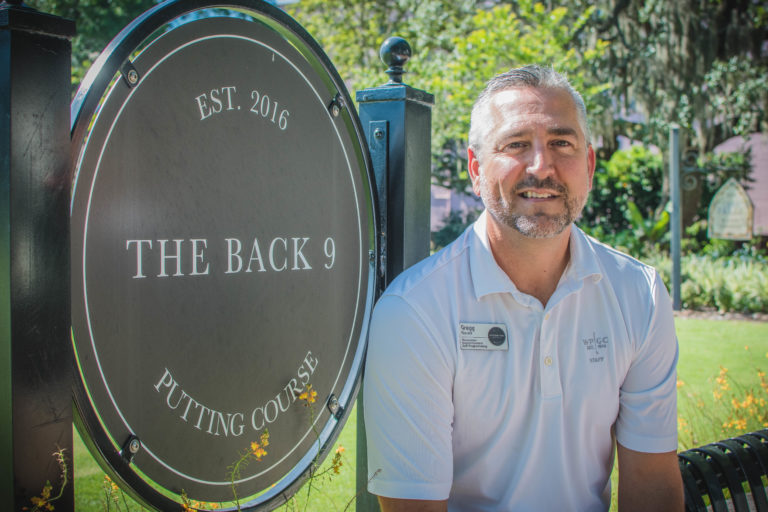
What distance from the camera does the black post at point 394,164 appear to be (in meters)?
2.33

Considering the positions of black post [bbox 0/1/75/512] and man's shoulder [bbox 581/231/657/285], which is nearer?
black post [bbox 0/1/75/512]

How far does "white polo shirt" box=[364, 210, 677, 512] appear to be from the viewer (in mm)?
1907

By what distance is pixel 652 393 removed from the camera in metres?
2.10

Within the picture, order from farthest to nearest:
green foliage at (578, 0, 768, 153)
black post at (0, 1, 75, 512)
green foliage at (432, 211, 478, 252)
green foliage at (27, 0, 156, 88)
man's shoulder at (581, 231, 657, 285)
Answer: green foliage at (27, 0, 156, 88)
green foliage at (432, 211, 478, 252)
green foliage at (578, 0, 768, 153)
man's shoulder at (581, 231, 657, 285)
black post at (0, 1, 75, 512)

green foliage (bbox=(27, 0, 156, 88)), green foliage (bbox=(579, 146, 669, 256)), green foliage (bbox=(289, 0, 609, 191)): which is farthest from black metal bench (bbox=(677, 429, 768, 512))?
green foliage (bbox=(27, 0, 156, 88))

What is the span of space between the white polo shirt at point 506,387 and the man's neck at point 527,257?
0.23 feet

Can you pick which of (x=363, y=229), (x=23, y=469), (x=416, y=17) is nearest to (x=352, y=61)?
(x=416, y=17)

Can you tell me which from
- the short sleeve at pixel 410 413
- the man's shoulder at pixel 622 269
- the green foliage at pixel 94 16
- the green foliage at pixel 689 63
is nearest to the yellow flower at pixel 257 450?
the short sleeve at pixel 410 413

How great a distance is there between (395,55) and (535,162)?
0.63 metres

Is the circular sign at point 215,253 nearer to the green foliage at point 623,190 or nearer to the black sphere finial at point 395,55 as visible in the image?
the black sphere finial at point 395,55

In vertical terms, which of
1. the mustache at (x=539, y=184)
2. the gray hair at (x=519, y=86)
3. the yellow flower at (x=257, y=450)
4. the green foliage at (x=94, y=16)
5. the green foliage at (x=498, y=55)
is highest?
the green foliage at (x=94, y=16)

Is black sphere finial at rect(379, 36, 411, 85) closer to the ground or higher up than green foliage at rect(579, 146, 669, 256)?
closer to the ground

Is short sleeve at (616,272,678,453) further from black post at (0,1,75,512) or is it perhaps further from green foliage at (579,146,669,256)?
green foliage at (579,146,669,256)

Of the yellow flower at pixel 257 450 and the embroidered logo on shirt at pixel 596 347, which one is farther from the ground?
the embroidered logo on shirt at pixel 596 347
